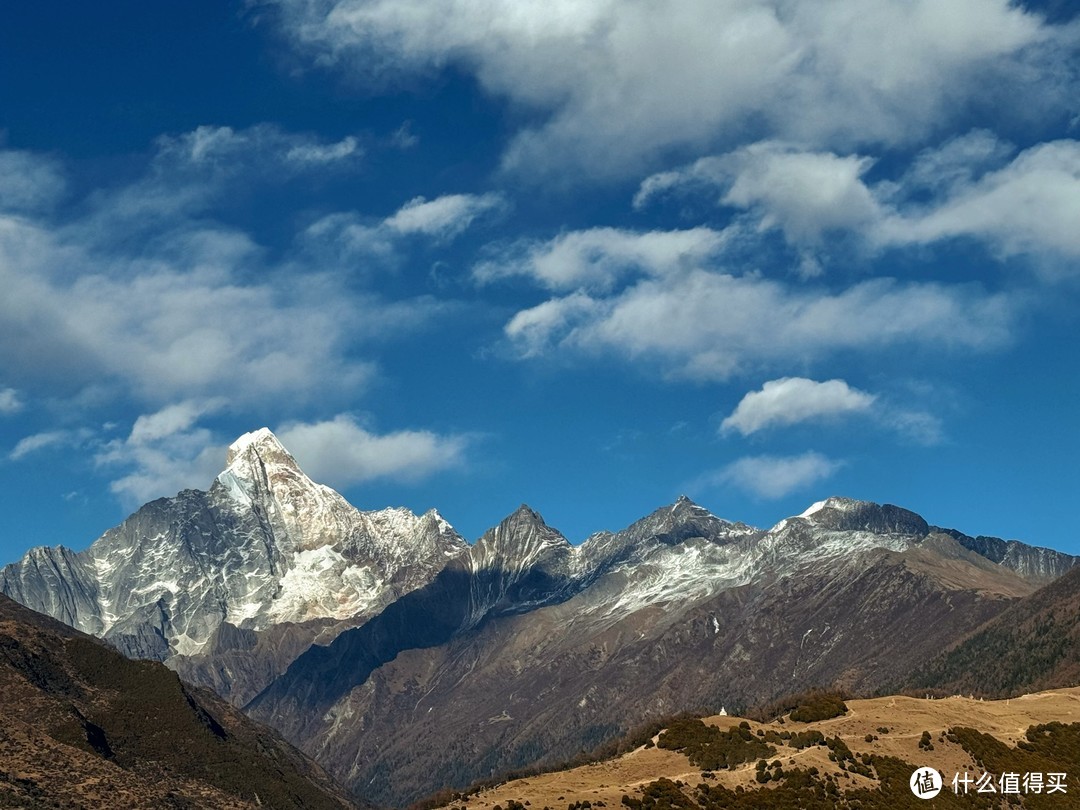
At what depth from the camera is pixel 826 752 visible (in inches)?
7441

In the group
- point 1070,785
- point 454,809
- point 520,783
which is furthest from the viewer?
point 1070,785

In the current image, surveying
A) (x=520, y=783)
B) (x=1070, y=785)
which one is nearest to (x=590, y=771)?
(x=520, y=783)

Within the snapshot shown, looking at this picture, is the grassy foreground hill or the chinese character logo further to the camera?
the chinese character logo

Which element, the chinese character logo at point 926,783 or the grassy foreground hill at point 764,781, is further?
the chinese character logo at point 926,783

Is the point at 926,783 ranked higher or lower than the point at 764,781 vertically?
lower

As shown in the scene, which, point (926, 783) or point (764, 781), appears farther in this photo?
point (926, 783)

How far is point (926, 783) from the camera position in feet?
610

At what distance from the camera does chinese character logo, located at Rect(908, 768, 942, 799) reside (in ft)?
600

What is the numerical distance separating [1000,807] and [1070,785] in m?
17.8

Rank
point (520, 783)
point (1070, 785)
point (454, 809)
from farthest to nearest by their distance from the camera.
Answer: point (1070, 785), point (520, 783), point (454, 809)

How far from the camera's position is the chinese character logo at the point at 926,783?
183 metres

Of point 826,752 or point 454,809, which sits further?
point 826,752

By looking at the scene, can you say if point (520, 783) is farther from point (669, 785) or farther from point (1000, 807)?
point (1000, 807)

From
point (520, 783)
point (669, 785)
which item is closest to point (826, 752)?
point (669, 785)
